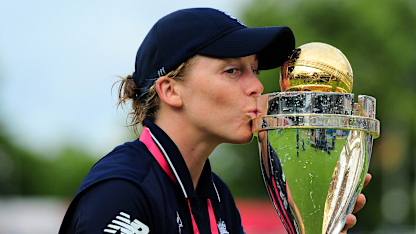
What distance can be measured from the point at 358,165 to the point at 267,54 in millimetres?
724

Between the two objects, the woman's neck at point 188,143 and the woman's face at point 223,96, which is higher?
the woman's face at point 223,96

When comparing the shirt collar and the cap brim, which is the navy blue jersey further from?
the cap brim

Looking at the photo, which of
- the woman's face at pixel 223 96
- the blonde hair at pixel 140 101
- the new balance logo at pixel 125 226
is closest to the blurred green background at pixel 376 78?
the blonde hair at pixel 140 101

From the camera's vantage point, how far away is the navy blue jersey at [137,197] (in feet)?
6.95

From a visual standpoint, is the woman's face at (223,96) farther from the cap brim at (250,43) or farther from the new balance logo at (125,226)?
the new balance logo at (125,226)

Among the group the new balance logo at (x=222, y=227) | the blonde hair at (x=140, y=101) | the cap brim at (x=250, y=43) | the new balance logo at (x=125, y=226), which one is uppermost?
the cap brim at (x=250, y=43)

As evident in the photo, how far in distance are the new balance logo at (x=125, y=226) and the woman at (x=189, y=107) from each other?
0.34ft

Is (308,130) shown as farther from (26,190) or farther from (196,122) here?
(26,190)

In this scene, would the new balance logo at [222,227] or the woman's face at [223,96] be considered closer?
the woman's face at [223,96]

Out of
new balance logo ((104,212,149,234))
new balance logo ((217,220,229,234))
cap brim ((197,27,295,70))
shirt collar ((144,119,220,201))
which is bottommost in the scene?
new balance logo ((217,220,229,234))

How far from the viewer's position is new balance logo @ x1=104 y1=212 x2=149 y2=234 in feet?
6.86

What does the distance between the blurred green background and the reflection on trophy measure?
1977 cm

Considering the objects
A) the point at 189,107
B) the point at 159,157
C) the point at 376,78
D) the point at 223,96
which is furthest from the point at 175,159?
the point at 376,78

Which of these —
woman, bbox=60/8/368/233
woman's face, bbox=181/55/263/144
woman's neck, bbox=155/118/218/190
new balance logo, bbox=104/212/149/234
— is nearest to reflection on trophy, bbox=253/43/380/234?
woman's face, bbox=181/55/263/144
